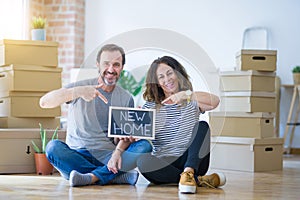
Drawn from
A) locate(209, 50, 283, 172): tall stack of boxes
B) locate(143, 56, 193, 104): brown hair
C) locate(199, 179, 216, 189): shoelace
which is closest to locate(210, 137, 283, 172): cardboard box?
locate(209, 50, 283, 172): tall stack of boxes

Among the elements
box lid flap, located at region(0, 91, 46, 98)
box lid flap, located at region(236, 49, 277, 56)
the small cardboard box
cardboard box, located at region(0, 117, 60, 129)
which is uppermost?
box lid flap, located at region(236, 49, 277, 56)

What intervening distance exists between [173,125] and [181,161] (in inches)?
6.9

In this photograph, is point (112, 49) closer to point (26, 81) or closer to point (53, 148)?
point (53, 148)

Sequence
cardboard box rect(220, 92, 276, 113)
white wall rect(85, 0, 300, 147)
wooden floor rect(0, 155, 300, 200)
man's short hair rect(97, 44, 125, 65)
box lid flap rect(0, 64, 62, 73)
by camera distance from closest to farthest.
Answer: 1. wooden floor rect(0, 155, 300, 200)
2. man's short hair rect(97, 44, 125, 65)
3. box lid flap rect(0, 64, 62, 73)
4. cardboard box rect(220, 92, 276, 113)
5. white wall rect(85, 0, 300, 147)

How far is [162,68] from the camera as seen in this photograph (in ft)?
9.00

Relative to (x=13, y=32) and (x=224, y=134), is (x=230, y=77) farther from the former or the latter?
(x=13, y=32)

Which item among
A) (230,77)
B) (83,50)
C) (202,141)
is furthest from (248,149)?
(83,50)

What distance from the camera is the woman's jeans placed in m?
2.66

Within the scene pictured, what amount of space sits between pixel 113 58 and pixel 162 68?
247 mm

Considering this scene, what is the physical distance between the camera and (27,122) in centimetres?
361

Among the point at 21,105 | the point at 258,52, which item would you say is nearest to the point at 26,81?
the point at 21,105

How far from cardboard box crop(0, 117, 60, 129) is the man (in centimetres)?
75

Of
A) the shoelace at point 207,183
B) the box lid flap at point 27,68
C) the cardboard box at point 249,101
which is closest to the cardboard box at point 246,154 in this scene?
the cardboard box at point 249,101

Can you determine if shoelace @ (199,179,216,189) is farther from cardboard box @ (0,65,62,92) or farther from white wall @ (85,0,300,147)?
white wall @ (85,0,300,147)
